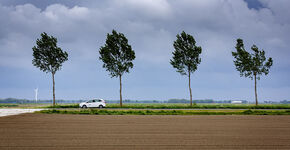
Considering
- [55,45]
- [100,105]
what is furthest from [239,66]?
[55,45]

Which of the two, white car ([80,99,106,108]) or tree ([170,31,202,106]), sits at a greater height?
tree ([170,31,202,106])

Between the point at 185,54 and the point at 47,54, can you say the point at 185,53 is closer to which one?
the point at 185,54

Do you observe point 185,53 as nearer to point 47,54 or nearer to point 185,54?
point 185,54

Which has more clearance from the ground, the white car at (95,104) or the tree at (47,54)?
the tree at (47,54)

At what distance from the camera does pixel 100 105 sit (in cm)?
4391

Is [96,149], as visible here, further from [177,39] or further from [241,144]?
[177,39]

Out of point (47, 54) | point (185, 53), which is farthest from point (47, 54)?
point (185, 53)

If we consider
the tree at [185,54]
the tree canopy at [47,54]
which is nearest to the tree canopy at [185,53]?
the tree at [185,54]

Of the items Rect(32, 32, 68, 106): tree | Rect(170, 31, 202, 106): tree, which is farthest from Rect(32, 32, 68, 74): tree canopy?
Rect(170, 31, 202, 106): tree

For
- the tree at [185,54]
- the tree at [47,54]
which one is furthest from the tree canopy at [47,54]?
the tree at [185,54]

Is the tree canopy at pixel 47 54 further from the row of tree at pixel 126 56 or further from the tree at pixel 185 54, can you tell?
the tree at pixel 185 54

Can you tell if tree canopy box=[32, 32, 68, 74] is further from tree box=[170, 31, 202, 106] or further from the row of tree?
tree box=[170, 31, 202, 106]

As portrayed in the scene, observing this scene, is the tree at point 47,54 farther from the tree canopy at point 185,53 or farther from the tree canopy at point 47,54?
the tree canopy at point 185,53

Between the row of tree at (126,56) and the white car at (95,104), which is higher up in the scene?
the row of tree at (126,56)
